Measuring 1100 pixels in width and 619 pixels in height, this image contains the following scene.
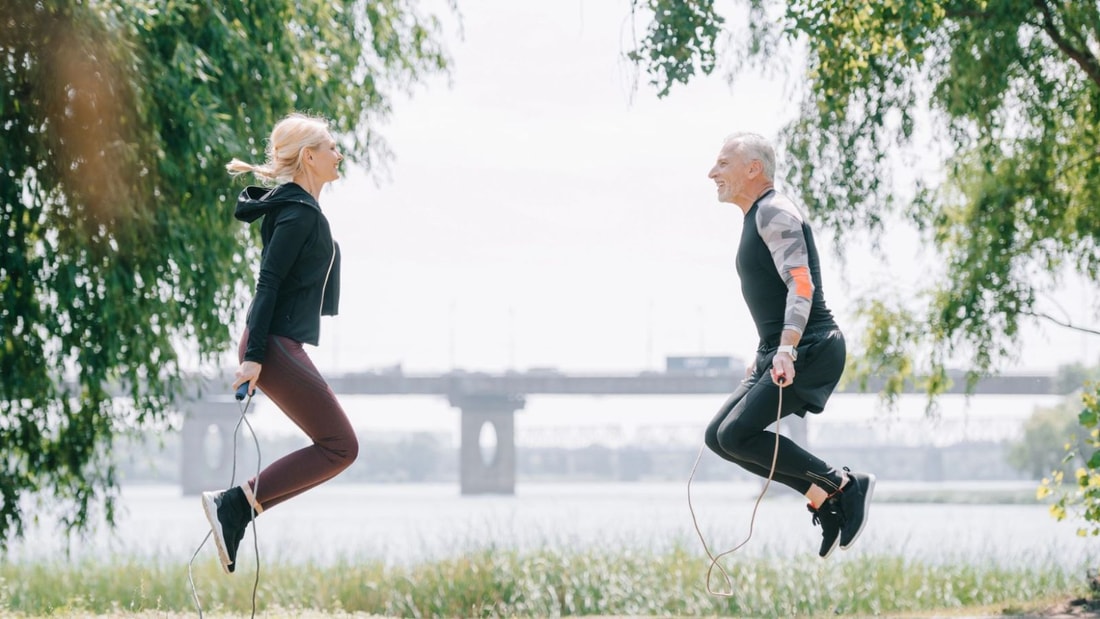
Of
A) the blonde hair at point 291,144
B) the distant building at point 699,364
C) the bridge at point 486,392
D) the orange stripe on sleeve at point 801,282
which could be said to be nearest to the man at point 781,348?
the orange stripe on sleeve at point 801,282

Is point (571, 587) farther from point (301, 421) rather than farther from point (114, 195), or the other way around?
point (301, 421)

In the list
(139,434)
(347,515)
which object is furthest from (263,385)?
(347,515)

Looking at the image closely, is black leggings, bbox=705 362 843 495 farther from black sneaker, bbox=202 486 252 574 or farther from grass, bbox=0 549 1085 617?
grass, bbox=0 549 1085 617

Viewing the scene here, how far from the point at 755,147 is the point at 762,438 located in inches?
46.9

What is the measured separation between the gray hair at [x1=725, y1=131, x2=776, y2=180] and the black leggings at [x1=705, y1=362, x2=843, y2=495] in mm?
794

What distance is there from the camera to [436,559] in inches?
440

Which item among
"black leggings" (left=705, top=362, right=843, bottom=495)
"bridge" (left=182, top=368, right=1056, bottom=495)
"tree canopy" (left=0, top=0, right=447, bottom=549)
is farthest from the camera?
"bridge" (left=182, top=368, right=1056, bottom=495)

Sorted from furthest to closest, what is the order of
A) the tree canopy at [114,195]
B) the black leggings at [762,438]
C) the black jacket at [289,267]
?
the tree canopy at [114,195]
the black leggings at [762,438]
the black jacket at [289,267]

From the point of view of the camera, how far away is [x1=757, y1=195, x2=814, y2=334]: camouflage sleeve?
4.72m

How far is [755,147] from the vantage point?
500 cm

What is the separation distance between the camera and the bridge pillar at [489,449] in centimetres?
6688

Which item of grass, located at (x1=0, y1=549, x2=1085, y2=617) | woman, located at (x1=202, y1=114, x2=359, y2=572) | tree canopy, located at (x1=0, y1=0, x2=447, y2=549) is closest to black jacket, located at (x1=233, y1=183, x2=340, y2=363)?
woman, located at (x1=202, y1=114, x2=359, y2=572)

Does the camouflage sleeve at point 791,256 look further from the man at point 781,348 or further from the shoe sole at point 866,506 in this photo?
the shoe sole at point 866,506

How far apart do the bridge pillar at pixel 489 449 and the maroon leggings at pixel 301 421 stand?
61.2 meters
